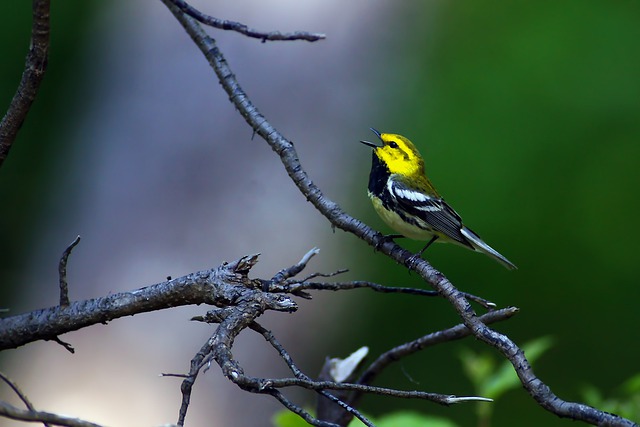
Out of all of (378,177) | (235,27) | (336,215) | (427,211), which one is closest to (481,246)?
(427,211)

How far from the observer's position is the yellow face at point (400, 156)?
3137 millimetres

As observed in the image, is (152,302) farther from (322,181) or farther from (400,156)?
(322,181)

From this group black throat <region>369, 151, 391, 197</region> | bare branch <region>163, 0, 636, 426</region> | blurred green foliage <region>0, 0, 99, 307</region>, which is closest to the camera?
bare branch <region>163, 0, 636, 426</region>

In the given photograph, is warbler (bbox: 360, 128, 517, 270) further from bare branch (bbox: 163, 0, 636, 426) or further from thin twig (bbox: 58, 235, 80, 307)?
thin twig (bbox: 58, 235, 80, 307)

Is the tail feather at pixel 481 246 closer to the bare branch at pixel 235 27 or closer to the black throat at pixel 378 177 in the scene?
the black throat at pixel 378 177

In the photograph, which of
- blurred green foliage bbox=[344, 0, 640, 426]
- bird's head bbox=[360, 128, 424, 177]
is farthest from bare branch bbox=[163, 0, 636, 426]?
blurred green foliage bbox=[344, 0, 640, 426]

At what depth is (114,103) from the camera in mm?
5875

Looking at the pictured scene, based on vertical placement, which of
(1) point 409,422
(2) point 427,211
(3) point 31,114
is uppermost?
(3) point 31,114

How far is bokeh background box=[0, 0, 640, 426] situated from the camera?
490cm

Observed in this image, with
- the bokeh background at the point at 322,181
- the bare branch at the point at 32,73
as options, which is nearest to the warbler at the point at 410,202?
the bare branch at the point at 32,73

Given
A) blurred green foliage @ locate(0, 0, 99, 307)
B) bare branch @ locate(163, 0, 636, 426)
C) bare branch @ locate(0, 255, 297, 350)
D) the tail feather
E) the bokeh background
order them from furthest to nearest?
blurred green foliage @ locate(0, 0, 99, 307) < the bokeh background < the tail feather < bare branch @ locate(0, 255, 297, 350) < bare branch @ locate(163, 0, 636, 426)

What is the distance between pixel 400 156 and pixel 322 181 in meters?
2.60

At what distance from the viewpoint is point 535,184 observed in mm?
5371

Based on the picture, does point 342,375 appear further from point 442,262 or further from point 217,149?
point 217,149
